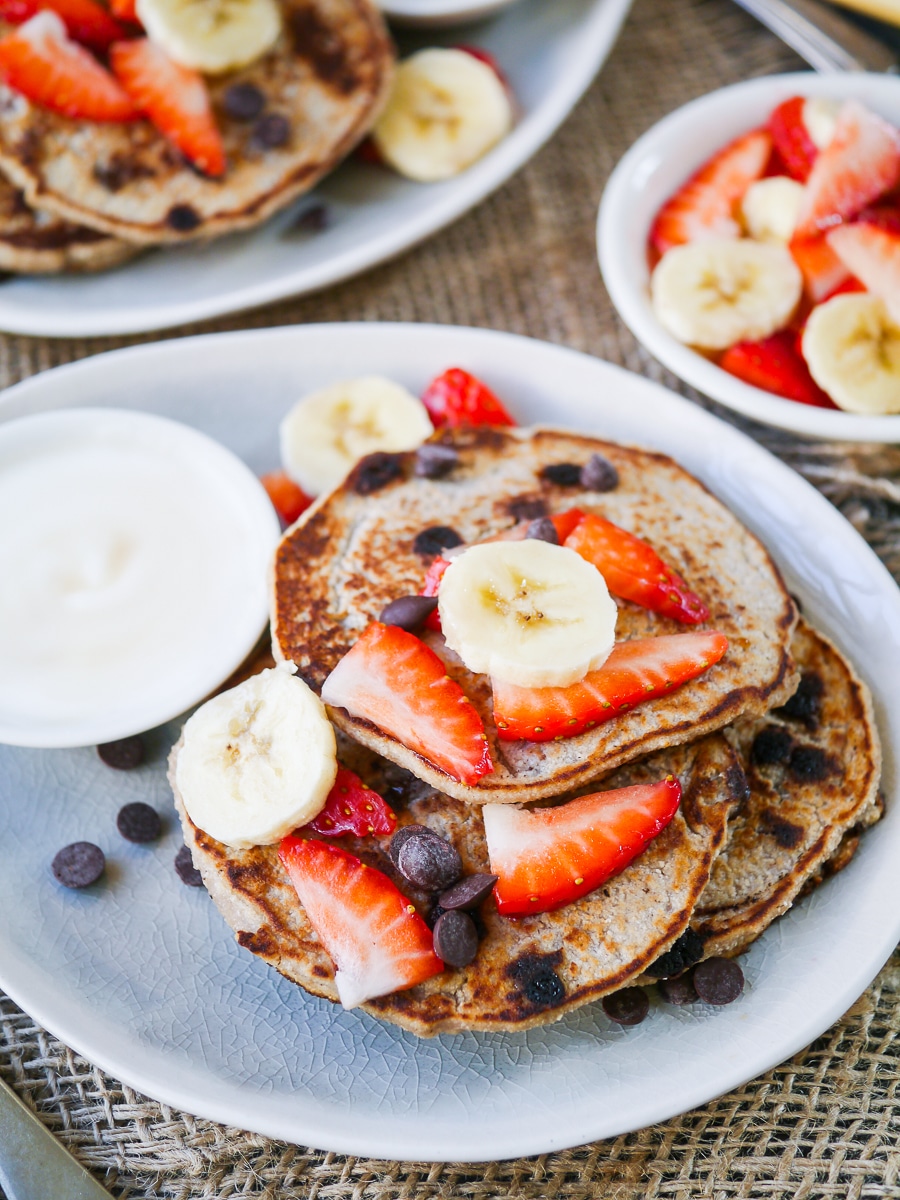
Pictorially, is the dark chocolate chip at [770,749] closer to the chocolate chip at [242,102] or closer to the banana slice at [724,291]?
the banana slice at [724,291]

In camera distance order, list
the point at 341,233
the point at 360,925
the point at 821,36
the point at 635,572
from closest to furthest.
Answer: the point at 360,925, the point at 635,572, the point at 341,233, the point at 821,36

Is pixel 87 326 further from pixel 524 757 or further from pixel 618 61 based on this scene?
pixel 618 61

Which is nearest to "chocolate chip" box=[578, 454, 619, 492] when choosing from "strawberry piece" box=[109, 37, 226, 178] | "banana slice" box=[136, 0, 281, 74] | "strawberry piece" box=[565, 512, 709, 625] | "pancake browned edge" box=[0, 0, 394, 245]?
"strawberry piece" box=[565, 512, 709, 625]

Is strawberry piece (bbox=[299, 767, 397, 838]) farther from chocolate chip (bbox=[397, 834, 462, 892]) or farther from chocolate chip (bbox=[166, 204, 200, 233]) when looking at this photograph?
chocolate chip (bbox=[166, 204, 200, 233])

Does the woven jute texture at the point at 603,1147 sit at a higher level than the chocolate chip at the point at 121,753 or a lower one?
lower

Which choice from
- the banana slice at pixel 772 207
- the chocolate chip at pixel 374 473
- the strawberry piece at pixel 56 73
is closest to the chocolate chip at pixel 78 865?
the chocolate chip at pixel 374 473

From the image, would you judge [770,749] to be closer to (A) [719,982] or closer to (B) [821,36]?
(A) [719,982]

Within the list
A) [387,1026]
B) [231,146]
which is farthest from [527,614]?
[231,146]

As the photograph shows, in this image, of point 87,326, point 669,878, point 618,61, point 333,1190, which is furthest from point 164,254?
point 333,1190
